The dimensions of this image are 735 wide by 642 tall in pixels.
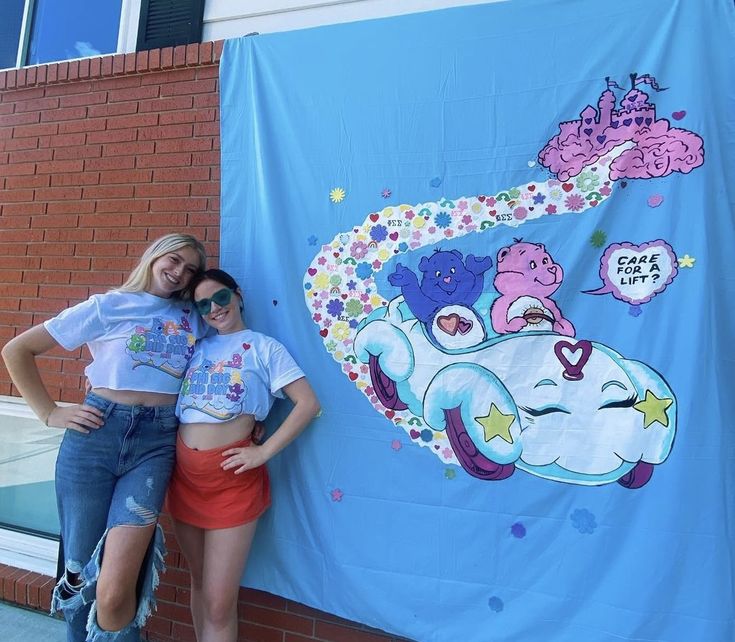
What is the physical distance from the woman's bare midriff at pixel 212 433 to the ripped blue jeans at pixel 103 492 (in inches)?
3.7

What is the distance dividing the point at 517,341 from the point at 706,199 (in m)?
0.81

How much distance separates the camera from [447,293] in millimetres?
2074

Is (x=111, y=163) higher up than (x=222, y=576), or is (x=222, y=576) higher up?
(x=111, y=163)

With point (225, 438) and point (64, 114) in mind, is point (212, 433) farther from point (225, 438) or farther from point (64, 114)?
point (64, 114)

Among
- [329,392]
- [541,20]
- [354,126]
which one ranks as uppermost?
[541,20]

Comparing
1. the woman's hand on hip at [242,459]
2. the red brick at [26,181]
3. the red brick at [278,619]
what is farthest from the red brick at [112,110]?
the red brick at [278,619]

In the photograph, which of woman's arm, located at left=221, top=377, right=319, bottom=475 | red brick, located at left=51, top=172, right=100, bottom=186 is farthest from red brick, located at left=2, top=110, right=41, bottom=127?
woman's arm, located at left=221, top=377, right=319, bottom=475

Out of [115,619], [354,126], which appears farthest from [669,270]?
[115,619]

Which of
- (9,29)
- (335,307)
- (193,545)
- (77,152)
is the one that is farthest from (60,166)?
(193,545)

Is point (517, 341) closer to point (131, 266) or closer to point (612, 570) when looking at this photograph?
point (612, 570)

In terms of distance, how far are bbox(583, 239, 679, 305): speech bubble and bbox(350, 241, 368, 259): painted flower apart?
0.91 m

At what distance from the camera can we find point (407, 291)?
213 cm

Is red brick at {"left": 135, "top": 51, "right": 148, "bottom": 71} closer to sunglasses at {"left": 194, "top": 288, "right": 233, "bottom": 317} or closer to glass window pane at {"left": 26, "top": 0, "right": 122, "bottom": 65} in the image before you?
glass window pane at {"left": 26, "top": 0, "right": 122, "bottom": 65}

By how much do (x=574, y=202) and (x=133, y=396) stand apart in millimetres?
1846
